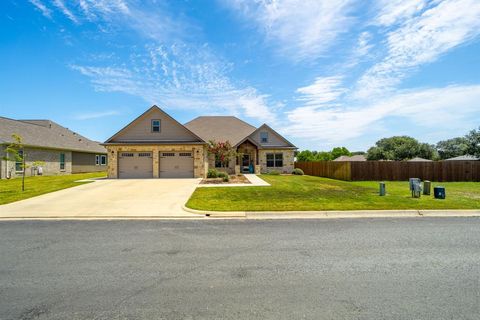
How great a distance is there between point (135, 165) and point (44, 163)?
8.00 meters

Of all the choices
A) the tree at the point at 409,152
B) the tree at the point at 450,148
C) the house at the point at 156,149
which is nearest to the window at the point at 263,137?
the house at the point at 156,149

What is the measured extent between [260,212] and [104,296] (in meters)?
6.29

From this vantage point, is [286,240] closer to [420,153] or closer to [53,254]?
[53,254]

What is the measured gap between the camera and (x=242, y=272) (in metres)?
4.46

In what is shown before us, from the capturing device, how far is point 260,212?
30.6 ft

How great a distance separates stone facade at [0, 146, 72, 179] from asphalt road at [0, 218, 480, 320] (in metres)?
21.2

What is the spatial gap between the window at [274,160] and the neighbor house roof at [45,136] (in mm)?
24449

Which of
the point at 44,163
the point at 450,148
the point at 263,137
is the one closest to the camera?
the point at 44,163

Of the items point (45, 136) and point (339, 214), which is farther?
point (45, 136)

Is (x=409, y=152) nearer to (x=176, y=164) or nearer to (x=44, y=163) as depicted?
(x=176, y=164)

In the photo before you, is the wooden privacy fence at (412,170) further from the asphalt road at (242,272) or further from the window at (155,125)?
the window at (155,125)

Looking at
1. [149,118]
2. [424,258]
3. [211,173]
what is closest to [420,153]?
[211,173]

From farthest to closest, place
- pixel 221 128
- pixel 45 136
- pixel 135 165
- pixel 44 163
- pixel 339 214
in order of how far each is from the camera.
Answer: pixel 221 128 < pixel 45 136 < pixel 135 165 < pixel 44 163 < pixel 339 214

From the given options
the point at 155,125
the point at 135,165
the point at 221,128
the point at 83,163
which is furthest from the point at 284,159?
the point at 83,163
